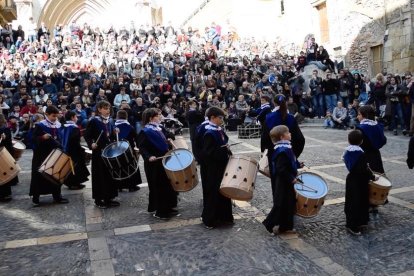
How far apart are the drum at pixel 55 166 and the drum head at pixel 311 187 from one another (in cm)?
368

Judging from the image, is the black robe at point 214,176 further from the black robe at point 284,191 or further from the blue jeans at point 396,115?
the blue jeans at point 396,115

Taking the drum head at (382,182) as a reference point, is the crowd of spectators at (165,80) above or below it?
above

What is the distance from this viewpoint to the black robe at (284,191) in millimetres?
5551

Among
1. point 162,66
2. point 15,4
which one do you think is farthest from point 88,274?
point 15,4

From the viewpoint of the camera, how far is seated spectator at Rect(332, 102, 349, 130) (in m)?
16.4

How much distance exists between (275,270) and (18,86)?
1549 centimetres

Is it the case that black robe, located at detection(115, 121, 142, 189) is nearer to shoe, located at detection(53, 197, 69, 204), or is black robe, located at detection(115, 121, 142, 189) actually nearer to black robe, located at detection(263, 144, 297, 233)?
shoe, located at detection(53, 197, 69, 204)

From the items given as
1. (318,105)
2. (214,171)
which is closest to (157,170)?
(214,171)

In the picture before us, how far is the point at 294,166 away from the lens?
18.4 ft

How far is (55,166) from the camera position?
23.2ft

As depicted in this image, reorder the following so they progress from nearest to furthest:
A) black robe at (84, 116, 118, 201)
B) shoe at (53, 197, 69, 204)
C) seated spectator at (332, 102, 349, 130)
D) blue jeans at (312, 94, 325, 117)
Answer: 1. black robe at (84, 116, 118, 201)
2. shoe at (53, 197, 69, 204)
3. seated spectator at (332, 102, 349, 130)
4. blue jeans at (312, 94, 325, 117)

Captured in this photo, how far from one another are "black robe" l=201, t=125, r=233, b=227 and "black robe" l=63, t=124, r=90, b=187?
341 centimetres

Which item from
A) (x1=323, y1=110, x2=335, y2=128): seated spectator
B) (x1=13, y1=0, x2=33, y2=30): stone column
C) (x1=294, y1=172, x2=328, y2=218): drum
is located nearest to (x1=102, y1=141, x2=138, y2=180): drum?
(x1=294, y1=172, x2=328, y2=218): drum

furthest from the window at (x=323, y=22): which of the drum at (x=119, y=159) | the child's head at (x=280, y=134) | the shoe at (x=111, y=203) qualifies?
the child's head at (x=280, y=134)
